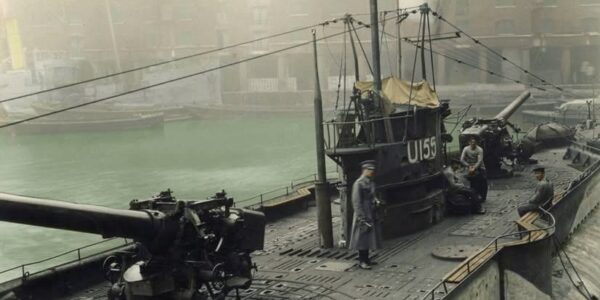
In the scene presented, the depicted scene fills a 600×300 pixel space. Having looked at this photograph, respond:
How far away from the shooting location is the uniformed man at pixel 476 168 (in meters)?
16.2

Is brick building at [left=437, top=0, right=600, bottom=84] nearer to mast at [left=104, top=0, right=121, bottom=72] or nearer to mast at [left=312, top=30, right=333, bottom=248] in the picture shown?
mast at [left=104, top=0, right=121, bottom=72]

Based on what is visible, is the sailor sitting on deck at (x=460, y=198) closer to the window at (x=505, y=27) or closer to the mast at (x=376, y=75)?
the mast at (x=376, y=75)

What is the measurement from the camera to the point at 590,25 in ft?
196

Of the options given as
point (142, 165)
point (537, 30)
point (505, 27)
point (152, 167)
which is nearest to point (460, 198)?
point (152, 167)

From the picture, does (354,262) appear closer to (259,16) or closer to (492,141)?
(492,141)

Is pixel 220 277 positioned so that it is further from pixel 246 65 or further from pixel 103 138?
pixel 246 65

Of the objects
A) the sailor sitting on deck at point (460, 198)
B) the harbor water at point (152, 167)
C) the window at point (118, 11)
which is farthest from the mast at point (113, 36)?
the sailor sitting on deck at point (460, 198)

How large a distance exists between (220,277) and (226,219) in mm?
875

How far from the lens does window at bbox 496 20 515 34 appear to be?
60.8 m

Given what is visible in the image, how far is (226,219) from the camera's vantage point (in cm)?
910

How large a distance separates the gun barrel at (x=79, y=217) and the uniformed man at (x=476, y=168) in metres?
10.2

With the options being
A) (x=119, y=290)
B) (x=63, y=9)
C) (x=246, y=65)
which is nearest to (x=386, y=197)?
(x=119, y=290)

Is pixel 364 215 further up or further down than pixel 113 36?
→ further down

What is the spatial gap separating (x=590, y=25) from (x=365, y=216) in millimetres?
56431
